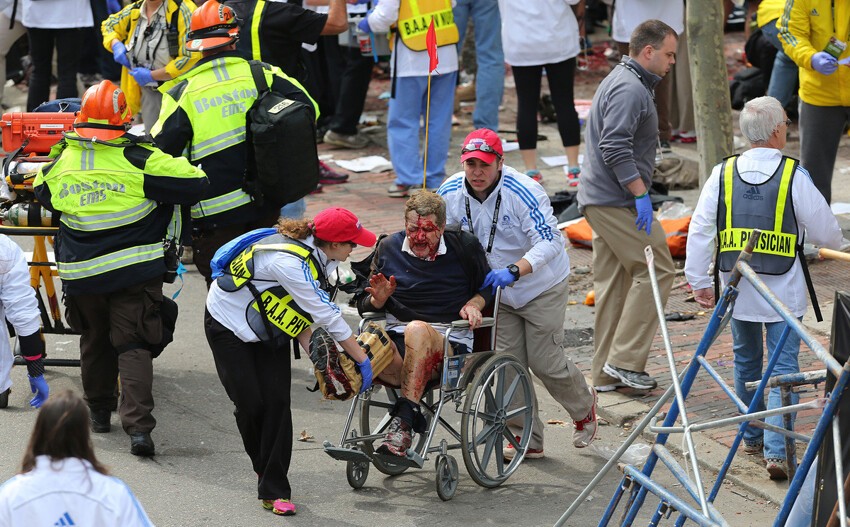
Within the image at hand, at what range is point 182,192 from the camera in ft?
20.5

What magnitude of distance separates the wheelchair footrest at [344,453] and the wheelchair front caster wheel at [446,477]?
0.37 m

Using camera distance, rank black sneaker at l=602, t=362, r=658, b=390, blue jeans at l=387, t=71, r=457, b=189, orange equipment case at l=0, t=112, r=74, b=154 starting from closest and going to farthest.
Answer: black sneaker at l=602, t=362, r=658, b=390
orange equipment case at l=0, t=112, r=74, b=154
blue jeans at l=387, t=71, r=457, b=189

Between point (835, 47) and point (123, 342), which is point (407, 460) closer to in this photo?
point (123, 342)

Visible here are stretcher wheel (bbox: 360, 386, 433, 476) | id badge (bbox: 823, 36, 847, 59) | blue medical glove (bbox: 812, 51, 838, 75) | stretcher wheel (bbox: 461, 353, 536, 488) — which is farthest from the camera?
id badge (bbox: 823, 36, 847, 59)

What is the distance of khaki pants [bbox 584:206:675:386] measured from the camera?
6883 mm

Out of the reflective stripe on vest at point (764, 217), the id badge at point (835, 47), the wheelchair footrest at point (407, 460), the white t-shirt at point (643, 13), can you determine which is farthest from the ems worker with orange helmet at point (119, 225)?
the white t-shirt at point (643, 13)

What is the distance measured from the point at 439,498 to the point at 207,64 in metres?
2.75

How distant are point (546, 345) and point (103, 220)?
7.64 feet

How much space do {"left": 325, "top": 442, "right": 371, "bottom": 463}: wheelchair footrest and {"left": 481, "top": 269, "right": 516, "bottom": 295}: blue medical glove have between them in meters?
1.05

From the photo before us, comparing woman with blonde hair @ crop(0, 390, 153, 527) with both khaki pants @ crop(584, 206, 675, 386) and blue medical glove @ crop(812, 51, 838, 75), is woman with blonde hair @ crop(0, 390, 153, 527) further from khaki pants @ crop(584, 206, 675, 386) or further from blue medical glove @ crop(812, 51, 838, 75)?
blue medical glove @ crop(812, 51, 838, 75)

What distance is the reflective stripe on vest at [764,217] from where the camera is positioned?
5.73 meters

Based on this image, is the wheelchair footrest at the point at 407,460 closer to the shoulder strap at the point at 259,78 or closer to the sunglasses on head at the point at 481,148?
the sunglasses on head at the point at 481,148

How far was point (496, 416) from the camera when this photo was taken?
19.9 feet

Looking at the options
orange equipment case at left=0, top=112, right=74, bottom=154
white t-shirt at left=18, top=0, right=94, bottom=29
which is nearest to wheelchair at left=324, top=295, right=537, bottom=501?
orange equipment case at left=0, top=112, right=74, bottom=154
